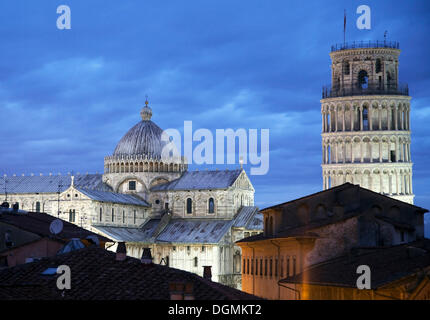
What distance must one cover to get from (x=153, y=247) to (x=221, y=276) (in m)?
10.1

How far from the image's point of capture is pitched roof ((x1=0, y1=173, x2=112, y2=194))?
4520 inches

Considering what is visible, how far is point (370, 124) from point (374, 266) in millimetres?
79624

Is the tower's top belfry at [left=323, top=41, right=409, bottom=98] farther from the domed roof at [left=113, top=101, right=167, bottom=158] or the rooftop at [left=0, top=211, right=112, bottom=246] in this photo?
the rooftop at [left=0, top=211, right=112, bottom=246]

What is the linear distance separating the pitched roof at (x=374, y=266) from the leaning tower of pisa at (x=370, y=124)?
6985cm

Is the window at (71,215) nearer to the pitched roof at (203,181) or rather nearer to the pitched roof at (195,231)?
the pitched roof at (195,231)

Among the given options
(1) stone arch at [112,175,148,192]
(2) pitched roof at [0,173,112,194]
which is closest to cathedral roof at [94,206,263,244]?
(1) stone arch at [112,175,148,192]

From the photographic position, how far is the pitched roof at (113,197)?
341 feet

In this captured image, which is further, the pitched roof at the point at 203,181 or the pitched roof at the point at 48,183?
the pitched roof at the point at 48,183

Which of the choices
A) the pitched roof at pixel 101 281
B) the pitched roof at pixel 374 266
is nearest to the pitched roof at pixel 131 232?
the pitched roof at pixel 374 266

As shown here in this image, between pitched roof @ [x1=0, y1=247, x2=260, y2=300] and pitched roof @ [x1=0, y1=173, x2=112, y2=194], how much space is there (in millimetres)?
78143

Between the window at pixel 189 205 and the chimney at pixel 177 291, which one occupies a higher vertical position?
the window at pixel 189 205
